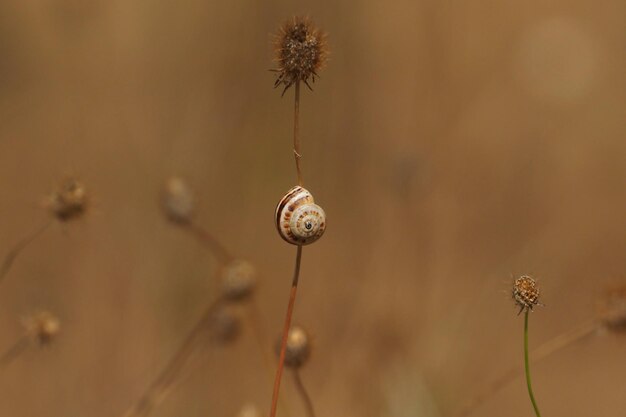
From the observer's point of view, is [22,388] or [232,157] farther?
[232,157]

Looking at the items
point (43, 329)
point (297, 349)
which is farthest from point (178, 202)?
point (297, 349)

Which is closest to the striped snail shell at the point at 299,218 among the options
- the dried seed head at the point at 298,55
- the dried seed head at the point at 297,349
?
the dried seed head at the point at 298,55

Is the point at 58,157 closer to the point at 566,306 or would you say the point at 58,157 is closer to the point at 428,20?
the point at 428,20

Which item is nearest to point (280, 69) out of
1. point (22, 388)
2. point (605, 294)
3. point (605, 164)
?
point (605, 294)

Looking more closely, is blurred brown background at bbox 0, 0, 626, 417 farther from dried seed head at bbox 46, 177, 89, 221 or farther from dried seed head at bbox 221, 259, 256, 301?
dried seed head at bbox 46, 177, 89, 221

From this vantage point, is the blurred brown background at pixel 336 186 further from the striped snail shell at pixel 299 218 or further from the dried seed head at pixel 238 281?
the striped snail shell at pixel 299 218

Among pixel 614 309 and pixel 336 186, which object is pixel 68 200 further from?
pixel 336 186
